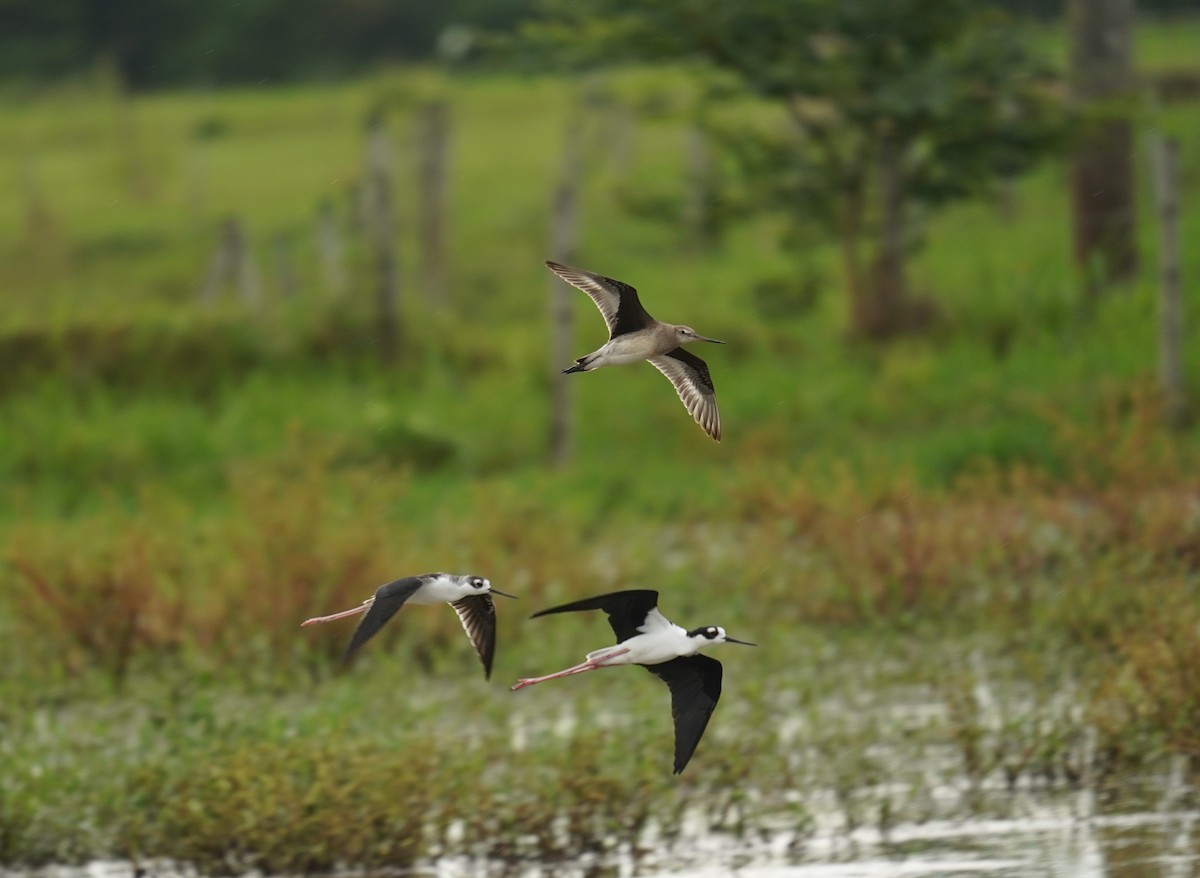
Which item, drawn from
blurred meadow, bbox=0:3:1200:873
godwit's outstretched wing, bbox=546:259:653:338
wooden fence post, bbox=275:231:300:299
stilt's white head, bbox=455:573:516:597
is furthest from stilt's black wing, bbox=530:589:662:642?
wooden fence post, bbox=275:231:300:299

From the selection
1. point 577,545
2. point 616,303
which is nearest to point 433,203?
point 577,545

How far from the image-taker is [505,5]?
3391 centimetres

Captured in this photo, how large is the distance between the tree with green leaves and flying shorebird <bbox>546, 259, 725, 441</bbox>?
26.2 feet

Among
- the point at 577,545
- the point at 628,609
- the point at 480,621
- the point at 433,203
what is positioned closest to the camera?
the point at 628,609

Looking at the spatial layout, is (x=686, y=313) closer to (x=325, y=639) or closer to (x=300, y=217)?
(x=325, y=639)

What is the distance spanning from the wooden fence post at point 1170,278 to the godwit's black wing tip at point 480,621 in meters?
6.83

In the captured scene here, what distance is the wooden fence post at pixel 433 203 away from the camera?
16.2 meters

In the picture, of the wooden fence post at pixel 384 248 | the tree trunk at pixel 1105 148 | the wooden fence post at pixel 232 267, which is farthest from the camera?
the wooden fence post at pixel 232 267

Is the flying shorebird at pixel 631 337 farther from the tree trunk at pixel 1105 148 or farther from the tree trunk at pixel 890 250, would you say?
the tree trunk at pixel 1105 148

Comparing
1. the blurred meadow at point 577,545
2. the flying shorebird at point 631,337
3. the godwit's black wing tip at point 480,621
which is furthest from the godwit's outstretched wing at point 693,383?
the blurred meadow at point 577,545

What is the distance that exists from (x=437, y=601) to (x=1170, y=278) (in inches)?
292

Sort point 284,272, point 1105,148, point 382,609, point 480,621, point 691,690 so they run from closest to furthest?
1. point 382,609
2. point 691,690
3. point 480,621
4. point 1105,148
5. point 284,272

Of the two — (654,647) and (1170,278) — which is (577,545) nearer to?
(1170,278)

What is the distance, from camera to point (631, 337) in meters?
4.32
